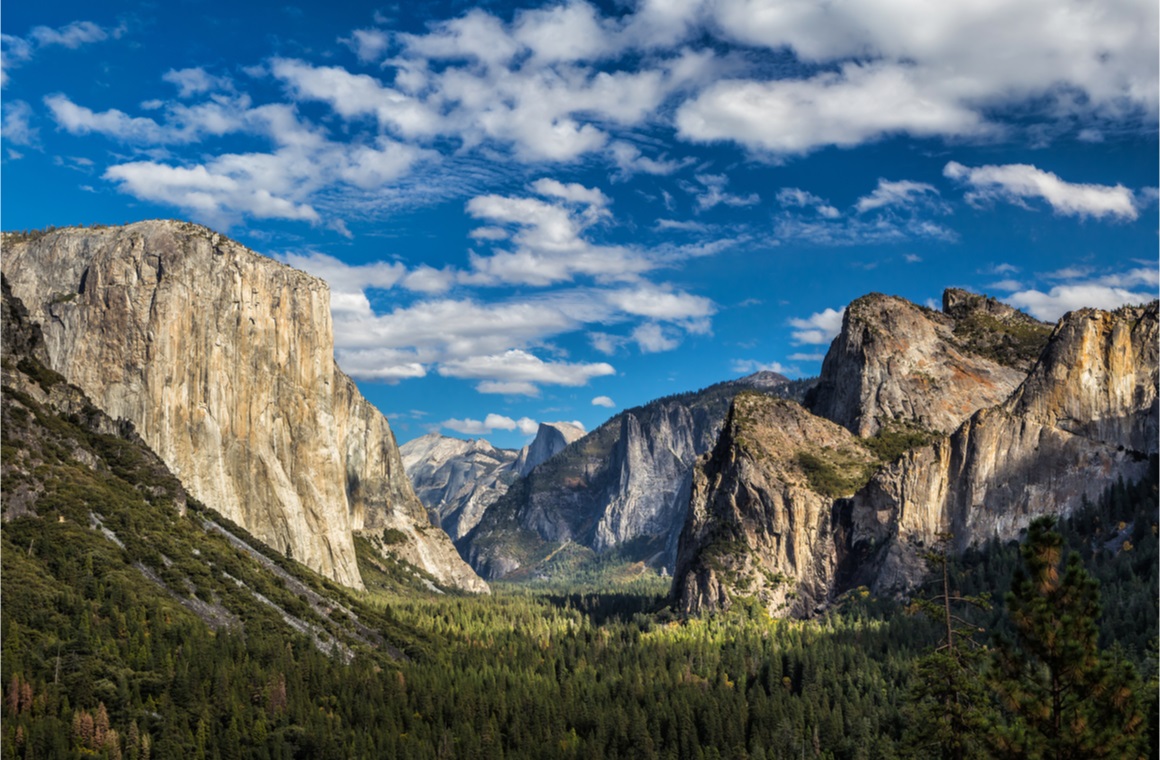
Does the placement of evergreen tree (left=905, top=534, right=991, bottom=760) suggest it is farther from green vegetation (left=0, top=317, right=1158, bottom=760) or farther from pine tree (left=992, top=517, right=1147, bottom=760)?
green vegetation (left=0, top=317, right=1158, bottom=760)

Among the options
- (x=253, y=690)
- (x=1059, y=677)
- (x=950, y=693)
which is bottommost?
(x=253, y=690)

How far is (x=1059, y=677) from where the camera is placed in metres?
49.9

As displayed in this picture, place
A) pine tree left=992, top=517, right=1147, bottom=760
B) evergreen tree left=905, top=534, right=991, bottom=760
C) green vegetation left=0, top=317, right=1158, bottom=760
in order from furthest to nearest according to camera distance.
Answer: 1. green vegetation left=0, top=317, right=1158, bottom=760
2. evergreen tree left=905, top=534, right=991, bottom=760
3. pine tree left=992, top=517, right=1147, bottom=760

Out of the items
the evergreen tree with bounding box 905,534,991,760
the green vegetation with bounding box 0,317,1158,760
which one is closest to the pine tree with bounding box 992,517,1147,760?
the evergreen tree with bounding box 905,534,991,760

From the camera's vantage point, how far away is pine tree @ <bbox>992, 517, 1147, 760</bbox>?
48.5 m

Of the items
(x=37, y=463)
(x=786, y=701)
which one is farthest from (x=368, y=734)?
(x=37, y=463)

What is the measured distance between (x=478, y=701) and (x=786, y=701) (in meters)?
49.0

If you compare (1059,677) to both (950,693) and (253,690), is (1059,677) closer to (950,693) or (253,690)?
(950,693)

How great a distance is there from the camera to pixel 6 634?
14525 cm

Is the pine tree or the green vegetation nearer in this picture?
the pine tree

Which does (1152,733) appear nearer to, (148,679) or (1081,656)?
(1081,656)

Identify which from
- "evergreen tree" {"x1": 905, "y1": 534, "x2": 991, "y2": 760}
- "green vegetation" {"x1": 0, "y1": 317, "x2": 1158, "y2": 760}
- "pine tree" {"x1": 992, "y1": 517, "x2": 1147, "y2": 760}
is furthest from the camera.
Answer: "green vegetation" {"x1": 0, "y1": 317, "x2": 1158, "y2": 760}

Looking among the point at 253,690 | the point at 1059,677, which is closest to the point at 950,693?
the point at 1059,677

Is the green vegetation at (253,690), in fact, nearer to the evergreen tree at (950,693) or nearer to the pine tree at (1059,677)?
the evergreen tree at (950,693)
